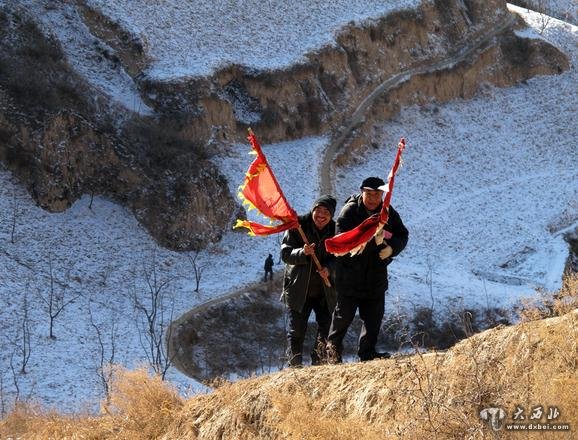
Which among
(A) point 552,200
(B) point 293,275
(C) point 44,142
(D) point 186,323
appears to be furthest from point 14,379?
(A) point 552,200

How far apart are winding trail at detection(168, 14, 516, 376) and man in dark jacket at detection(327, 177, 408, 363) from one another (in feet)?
49.4

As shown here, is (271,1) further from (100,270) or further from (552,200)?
(100,270)

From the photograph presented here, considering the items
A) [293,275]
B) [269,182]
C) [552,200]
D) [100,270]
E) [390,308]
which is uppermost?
[269,182]

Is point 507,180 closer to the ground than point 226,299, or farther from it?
closer to the ground

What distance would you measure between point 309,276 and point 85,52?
27.4 metres

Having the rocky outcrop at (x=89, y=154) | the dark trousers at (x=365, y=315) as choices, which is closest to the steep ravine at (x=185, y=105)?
the rocky outcrop at (x=89, y=154)

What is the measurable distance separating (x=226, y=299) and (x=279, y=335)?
1.94 m

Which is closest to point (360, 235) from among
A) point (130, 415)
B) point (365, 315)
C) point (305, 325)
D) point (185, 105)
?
point (365, 315)

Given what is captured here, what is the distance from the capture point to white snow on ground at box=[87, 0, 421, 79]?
36156mm

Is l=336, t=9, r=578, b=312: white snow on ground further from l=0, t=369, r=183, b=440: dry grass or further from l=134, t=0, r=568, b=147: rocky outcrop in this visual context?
l=0, t=369, r=183, b=440: dry grass

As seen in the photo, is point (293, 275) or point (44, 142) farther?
point (44, 142)

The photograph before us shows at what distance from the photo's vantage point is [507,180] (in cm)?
3919

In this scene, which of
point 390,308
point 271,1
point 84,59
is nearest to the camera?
point 390,308

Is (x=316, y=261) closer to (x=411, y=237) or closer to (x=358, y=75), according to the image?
(x=411, y=237)
